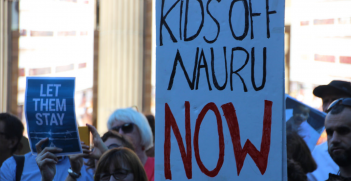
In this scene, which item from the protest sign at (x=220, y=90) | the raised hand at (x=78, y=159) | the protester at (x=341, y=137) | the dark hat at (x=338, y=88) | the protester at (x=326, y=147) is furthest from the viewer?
the dark hat at (x=338, y=88)

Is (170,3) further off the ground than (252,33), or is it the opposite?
(170,3)

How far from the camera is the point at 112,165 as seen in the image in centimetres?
230

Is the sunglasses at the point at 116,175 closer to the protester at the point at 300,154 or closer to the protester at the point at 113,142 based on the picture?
the protester at the point at 113,142

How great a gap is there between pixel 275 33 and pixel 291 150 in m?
1.10

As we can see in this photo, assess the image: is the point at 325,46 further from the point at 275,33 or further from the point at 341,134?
the point at 275,33

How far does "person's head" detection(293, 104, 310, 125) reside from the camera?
3.10m

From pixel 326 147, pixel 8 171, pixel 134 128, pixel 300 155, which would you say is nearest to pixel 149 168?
pixel 134 128

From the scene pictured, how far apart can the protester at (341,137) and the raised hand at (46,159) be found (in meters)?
1.40

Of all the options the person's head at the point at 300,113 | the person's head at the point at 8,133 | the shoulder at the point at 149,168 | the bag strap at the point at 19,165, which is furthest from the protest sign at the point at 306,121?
the person's head at the point at 8,133

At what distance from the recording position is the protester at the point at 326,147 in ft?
9.58

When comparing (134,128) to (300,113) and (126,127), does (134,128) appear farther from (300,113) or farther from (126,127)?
(300,113)

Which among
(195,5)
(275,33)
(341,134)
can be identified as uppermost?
(195,5)

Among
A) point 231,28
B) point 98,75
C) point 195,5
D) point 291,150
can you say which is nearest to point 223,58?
point 231,28

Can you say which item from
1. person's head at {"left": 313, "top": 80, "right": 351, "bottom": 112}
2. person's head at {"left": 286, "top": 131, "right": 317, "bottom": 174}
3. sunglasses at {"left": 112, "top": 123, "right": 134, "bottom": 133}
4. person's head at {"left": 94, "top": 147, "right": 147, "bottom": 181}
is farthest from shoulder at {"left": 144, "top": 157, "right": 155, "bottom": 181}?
person's head at {"left": 313, "top": 80, "right": 351, "bottom": 112}
